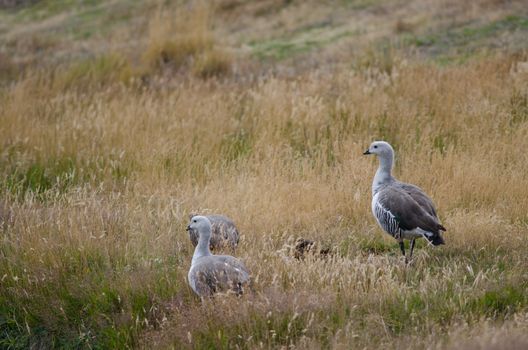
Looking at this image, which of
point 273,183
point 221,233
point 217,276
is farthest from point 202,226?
point 273,183

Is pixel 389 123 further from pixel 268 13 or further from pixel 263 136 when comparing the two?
pixel 268 13

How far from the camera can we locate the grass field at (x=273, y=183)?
6.41 metres

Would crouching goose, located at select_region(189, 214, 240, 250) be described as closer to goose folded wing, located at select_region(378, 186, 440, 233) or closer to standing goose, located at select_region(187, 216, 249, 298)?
standing goose, located at select_region(187, 216, 249, 298)

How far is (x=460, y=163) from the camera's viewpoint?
30.8 ft

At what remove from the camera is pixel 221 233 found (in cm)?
775

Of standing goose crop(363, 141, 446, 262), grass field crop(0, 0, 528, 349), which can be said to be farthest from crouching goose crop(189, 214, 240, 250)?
standing goose crop(363, 141, 446, 262)

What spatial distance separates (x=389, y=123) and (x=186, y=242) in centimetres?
453

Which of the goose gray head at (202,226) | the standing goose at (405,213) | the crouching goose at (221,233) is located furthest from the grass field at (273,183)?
the goose gray head at (202,226)

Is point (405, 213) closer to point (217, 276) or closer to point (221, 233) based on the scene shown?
point (221, 233)

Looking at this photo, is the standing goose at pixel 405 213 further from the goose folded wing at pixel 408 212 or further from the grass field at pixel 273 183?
the grass field at pixel 273 183

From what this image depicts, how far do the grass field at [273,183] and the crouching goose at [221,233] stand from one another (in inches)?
4.9

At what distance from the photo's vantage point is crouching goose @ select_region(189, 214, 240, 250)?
777 centimetres

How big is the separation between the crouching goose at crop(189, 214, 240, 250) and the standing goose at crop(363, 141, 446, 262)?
1465mm

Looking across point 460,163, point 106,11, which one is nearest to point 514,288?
point 460,163
